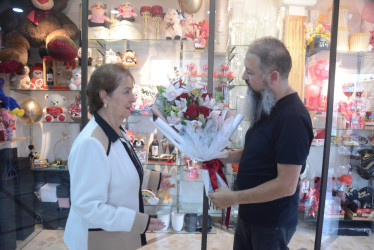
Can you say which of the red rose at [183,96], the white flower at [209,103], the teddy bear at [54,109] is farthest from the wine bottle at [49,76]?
the white flower at [209,103]

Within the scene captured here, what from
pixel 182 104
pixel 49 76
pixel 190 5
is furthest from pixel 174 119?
pixel 49 76

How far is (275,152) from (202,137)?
15.2 inches

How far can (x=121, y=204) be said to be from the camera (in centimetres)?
125

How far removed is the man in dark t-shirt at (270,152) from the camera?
1.19 meters

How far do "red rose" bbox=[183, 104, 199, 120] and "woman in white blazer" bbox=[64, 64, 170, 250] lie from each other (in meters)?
0.32

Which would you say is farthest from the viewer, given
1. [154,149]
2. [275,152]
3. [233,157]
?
[154,149]

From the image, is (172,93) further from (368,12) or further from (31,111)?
(368,12)

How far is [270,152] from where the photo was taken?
1.29m

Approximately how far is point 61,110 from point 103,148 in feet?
6.61

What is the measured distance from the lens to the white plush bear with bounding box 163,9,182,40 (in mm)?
2824

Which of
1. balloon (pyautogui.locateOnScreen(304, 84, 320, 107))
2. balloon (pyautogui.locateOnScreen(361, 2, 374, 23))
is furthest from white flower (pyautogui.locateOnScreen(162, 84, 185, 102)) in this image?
balloon (pyautogui.locateOnScreen(361, 2, 374, 23))

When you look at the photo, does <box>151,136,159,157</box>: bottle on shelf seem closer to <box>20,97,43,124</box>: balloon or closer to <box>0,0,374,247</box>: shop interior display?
<box>0,0,374,247</box>: shop interior display

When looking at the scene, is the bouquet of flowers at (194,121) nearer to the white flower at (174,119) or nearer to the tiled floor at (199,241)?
the white flower at (174,119)

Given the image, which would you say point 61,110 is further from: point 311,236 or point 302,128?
point 311,236
